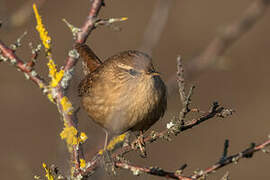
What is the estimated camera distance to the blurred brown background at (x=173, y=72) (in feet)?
28.7

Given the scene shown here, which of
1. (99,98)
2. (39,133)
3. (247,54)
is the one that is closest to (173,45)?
(247,54)

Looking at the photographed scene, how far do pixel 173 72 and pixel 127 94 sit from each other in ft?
19.1

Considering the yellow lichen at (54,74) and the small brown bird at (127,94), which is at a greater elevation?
the small brown bird at (127,94)

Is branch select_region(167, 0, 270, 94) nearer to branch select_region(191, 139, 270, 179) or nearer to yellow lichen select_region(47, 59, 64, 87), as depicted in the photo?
yellow lichen select_region(47, 59, 64, 87)

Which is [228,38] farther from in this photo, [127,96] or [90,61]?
[90,61]

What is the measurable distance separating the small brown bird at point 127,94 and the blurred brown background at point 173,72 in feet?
12.5

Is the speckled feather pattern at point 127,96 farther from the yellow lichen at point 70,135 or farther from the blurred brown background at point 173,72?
the blurred brown background at point 173,72

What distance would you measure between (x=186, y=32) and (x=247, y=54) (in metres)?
1.37

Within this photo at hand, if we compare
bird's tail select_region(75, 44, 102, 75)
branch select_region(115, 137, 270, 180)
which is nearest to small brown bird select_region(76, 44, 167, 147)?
bird's tail select_region(75, 44, 102, 75)

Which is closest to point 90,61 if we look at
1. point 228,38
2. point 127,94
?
point 127,94

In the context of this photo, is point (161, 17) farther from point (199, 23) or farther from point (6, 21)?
point (199, 23)

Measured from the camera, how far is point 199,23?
10.7 metres

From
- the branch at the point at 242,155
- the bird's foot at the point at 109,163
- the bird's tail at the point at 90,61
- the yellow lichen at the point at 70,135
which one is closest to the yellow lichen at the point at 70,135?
the yellow lichen at the point at 70,135

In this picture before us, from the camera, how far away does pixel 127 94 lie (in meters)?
3.87
